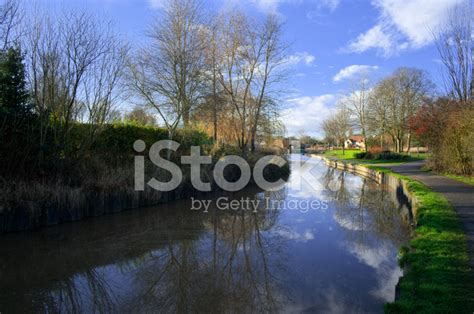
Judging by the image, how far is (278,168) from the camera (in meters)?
18.6

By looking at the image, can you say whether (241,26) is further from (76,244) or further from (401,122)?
(401,122)

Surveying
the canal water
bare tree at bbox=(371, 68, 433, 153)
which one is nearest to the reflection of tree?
the canal water

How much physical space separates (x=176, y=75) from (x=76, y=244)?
8756 mm

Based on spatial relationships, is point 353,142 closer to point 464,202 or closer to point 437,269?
point 464,202

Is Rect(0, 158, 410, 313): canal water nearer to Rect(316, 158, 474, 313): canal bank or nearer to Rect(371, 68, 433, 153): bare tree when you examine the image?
Rect(316, 158, 474, 313): canal bank

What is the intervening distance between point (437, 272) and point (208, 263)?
10.7 ft

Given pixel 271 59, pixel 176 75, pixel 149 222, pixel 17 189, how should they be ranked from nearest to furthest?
1. pixel 17 189
2. pixel 149 222
3. pixel 176 75
4. pixel 271 59

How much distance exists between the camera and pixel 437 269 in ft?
12.1

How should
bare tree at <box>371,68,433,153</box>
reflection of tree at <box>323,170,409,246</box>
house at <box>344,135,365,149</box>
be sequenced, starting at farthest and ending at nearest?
house at <box>344,135,365,149</box> → bare tree at <box>371,68,433,153</box> → reflection of tree at <box>323,170,409,246</box>

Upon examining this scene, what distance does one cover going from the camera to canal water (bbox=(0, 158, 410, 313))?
3.71 m

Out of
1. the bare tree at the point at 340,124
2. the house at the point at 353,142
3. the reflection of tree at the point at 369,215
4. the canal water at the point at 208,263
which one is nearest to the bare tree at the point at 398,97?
the bare tree at the point at 340,124

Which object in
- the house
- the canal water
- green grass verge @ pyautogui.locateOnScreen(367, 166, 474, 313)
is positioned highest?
the house

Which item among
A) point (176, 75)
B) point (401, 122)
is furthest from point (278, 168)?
point (401, 122)

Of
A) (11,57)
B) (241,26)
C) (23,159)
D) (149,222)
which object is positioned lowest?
(149,222)
